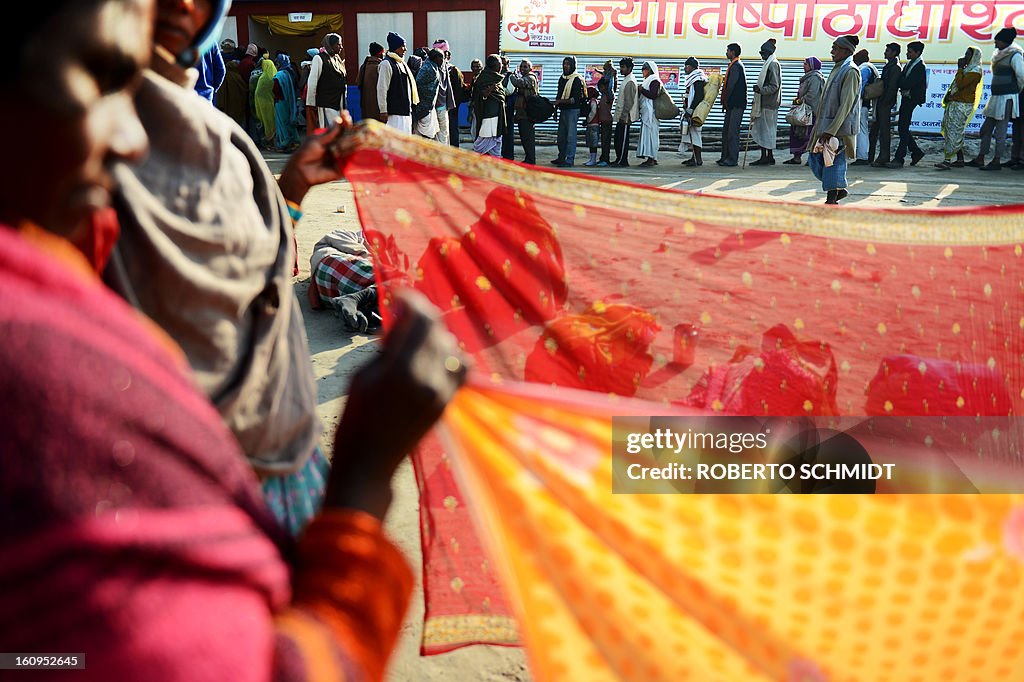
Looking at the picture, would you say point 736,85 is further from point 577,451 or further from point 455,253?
point 577,451

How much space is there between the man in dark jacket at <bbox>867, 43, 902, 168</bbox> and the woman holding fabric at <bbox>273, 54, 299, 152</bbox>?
9.64m

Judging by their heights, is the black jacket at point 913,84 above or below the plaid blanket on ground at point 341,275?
above

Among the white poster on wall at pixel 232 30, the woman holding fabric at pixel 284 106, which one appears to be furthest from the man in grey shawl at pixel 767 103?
the white poster on wall at pixel 232 30

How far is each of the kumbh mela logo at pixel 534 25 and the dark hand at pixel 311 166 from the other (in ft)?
47.5

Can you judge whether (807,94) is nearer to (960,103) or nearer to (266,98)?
(960,103)

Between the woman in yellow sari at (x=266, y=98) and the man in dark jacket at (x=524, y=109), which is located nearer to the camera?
the man in dark jacket at (x=524, y=109)

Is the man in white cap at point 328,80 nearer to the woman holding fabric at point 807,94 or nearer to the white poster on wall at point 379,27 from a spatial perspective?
the white poster on wall at point 379,27

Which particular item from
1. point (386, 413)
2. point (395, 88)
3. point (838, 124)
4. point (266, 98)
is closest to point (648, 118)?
point (395, 88)

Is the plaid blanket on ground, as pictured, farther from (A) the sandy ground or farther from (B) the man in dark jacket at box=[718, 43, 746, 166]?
(B) the man in dark jacket at box=[718, 43, 746, 166]

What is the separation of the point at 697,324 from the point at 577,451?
3.95ft

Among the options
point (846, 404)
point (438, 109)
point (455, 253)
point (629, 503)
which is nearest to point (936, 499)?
point (629, 503)

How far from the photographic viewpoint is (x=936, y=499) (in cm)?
126

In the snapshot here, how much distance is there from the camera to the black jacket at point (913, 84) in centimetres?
1227

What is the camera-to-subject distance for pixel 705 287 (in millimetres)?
2254
